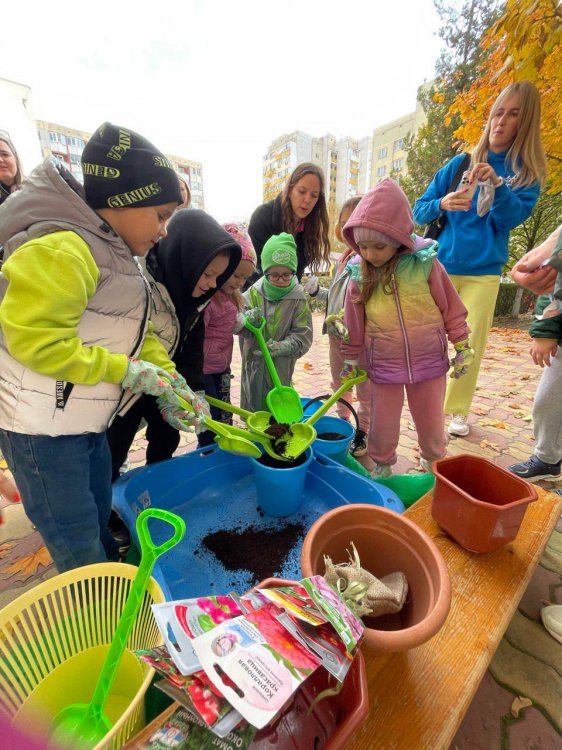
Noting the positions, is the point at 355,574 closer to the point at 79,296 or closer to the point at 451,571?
the point at 451,571

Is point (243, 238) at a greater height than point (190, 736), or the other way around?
point (243, 238)

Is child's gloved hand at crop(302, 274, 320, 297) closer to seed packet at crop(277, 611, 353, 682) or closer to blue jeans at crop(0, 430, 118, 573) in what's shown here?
blue jeans at crop(0, 430, 118, 573)

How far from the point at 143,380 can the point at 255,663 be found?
74 cm

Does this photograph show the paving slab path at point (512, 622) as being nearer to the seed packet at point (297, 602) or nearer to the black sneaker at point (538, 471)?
the black sneaker at point (538, 471)

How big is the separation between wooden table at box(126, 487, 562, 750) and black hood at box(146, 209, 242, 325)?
1240mm

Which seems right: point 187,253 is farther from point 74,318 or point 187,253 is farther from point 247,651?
point 247,651

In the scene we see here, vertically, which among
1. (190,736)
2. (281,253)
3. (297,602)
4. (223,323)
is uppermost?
(281,253)

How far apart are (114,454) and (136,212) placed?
1058 mm

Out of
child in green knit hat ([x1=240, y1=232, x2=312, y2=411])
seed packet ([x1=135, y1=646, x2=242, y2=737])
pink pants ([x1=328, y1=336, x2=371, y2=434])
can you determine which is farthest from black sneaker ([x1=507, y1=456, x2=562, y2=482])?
seed packet ([x1=135, y1=646, x2=242, y2=737])

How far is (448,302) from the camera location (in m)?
1.65

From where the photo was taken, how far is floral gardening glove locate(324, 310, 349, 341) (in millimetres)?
1761

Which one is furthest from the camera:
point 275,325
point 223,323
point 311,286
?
point 311,286

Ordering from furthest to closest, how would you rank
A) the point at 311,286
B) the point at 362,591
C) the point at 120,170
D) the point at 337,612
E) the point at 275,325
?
the point at 311,286, the point at 275,325, the point at 120,170, the point at 362,591, the point at 337,612

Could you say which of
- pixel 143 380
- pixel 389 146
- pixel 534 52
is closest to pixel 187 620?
pixel 143 380
